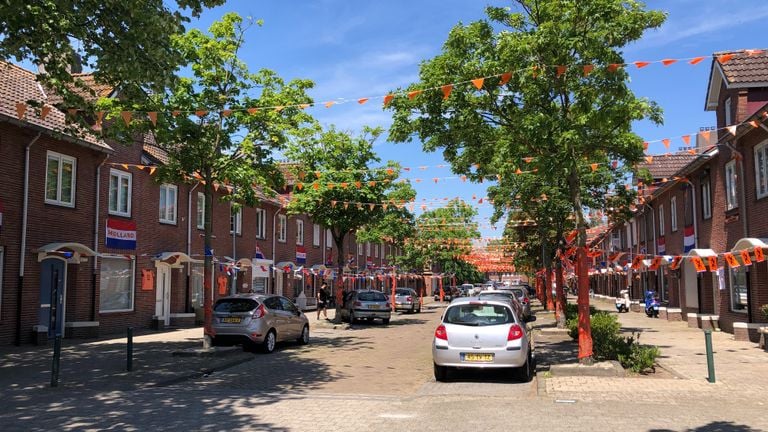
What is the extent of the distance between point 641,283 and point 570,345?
23.1 meters

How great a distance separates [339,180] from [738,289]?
1404 cm

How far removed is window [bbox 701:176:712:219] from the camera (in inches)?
858

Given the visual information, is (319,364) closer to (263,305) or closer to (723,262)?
(263,305)

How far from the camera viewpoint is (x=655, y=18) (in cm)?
1143

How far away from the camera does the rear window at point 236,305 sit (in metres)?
15.8

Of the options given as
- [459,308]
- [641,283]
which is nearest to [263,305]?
[459,308]

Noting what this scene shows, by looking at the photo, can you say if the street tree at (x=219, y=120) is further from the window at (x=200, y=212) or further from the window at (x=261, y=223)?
the window at (x=261, y=223)

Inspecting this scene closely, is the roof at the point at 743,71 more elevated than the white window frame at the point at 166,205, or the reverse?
the roof at the point at 743,71

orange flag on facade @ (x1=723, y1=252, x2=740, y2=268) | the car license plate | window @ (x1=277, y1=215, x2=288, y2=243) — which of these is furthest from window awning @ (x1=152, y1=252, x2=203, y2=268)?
orange flag on facade @ (x1=723, y1=252, x2=740, y2=268)

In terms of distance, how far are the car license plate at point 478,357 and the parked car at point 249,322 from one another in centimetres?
638

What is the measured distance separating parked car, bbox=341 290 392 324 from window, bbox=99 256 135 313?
953 centimetres

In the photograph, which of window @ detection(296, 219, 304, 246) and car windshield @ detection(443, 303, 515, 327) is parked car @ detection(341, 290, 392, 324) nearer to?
window @ detection(296, 219, 304, 246)

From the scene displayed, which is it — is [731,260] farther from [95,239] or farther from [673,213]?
[95,239]

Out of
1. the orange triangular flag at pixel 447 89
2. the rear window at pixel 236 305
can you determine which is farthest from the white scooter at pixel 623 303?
the orange triangular flag at pixel 447 89
